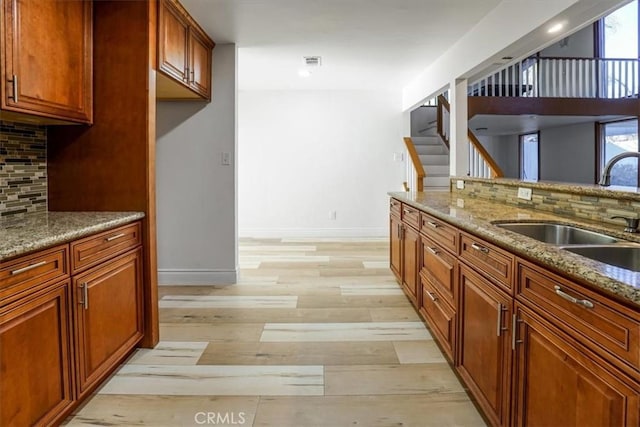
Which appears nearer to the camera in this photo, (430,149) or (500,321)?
(500,321)

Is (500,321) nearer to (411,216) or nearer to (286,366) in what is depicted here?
(286,366)

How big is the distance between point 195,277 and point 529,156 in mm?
Answer: 9398

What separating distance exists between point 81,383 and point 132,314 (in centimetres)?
52

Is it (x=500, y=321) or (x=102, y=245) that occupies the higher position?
(x=102, y=245)

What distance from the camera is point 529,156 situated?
10461 mm

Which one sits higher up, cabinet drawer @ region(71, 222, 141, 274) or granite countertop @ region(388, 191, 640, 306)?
granite countertop @ region(388, 191, 640, 306)

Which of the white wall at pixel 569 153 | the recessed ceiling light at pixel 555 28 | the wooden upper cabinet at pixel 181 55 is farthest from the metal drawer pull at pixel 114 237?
the white wall at pixel 569 153

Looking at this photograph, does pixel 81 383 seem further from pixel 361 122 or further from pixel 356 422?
pixel 361 122

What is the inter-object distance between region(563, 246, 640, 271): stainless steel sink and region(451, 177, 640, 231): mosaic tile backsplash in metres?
0.38

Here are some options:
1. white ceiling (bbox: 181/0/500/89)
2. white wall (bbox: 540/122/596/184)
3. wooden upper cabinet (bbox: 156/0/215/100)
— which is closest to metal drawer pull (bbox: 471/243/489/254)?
white ceiling (bbox: 181/0/500/89)

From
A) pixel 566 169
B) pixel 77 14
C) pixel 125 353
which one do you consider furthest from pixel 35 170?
pixel 566 169

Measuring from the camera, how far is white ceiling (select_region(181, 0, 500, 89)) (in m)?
2.95

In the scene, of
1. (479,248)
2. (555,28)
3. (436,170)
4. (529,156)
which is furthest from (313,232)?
(529,156)

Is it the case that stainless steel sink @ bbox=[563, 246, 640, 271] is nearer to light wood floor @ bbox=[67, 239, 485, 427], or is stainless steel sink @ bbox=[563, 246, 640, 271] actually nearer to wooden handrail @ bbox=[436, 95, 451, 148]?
light wood floor @ bbox=[67, 239, 485, 427]
